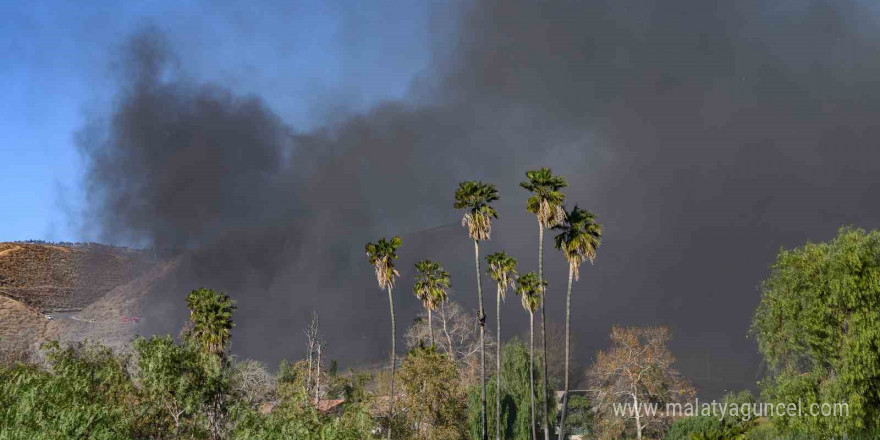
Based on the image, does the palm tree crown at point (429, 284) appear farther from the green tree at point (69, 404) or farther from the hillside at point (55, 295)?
the hillside at point (55, 295)

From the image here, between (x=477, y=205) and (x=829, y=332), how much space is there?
1036 inches

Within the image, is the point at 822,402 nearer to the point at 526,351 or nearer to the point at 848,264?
the point at 848,264

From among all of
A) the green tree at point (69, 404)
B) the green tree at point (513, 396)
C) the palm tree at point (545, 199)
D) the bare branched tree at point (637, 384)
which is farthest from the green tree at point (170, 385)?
the bare branched tree at point (637, 384)

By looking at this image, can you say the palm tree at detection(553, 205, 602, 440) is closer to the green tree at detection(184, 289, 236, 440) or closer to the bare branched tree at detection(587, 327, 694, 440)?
the green tree at detection(184, 289, 236, 440)

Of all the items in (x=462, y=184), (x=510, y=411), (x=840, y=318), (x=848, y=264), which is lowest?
(x=510, y=411)

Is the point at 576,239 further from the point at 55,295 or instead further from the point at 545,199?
the point at 55,295

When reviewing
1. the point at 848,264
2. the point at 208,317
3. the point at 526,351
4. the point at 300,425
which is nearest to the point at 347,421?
the point at 300,425

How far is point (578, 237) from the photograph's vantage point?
4738 centimetres

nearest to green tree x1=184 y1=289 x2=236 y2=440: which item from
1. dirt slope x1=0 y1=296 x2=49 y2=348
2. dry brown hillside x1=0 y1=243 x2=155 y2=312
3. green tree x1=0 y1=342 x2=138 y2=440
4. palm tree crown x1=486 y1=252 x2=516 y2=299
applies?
green tree x1=0 y1=342 x2=138 y2=440

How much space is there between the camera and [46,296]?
497ft

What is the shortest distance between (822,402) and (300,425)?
3024cm

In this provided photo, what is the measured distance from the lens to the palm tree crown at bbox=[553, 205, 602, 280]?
47156 millimetres

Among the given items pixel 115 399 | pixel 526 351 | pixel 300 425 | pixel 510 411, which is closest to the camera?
pixel 300 425

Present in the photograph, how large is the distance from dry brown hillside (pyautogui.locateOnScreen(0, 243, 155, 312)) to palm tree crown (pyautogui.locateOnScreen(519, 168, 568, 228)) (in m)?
130
